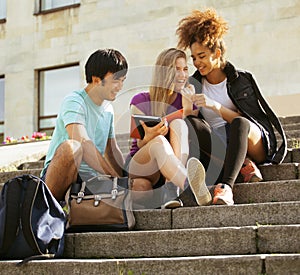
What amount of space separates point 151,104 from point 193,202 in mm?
946

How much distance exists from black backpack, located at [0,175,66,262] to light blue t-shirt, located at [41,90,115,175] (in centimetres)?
71

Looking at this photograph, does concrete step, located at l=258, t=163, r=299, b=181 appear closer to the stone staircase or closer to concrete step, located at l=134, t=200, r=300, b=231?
the stone staircase

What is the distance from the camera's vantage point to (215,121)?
5906mm

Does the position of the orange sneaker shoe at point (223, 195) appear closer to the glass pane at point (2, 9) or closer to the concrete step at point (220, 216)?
the concrete step at point (220, 216)

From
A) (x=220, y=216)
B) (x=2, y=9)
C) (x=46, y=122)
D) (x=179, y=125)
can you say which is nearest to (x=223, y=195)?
(x=220, y=216)

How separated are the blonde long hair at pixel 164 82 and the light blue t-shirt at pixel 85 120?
0.37 metres

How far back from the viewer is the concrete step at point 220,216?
480cm

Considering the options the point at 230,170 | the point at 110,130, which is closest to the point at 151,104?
the point at 110,130

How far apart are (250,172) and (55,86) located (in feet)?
36.3

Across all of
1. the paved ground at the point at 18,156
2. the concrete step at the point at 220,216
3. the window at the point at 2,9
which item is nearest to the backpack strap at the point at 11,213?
the concrete step at the point at 220,216

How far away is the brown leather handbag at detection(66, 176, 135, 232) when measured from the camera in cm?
504

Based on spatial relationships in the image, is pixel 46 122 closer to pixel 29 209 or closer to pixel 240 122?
pixel 240 122

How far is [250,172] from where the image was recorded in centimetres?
559

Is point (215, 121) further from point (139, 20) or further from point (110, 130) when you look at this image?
point (139, 20)
